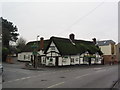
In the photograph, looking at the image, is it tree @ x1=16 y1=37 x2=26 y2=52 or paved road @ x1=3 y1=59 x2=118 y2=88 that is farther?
tree @ x1=16 y1=37 x2=26 y2=52

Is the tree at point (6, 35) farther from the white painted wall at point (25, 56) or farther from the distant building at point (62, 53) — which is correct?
the distant building at point (62, 53)

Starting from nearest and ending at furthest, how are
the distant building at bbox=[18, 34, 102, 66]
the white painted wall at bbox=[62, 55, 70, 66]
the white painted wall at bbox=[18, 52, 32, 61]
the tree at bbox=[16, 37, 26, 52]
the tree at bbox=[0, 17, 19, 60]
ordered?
1. the distant building at bbox=[18, 34, 102, 66]
2. the white painted wall at bbox=[62, 55, 70, 66]
3. the tree at bbox=[0, 17, 19, 60]
4. the white painted wall at bbox=[18, 52, 32, 61]
5. the tree at bbox=[16, 37, 26, 52]

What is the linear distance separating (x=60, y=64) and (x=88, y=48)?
40.2 ft

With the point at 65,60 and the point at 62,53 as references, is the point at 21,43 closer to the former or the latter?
the point at 65,60

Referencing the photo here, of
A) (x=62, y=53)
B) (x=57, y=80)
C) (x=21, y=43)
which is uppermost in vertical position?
(x=21, y=43)

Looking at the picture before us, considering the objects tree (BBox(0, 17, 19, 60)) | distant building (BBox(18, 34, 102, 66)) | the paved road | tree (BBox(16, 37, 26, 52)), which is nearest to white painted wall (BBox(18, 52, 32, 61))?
distant building (BBox(18, 34, 102, 66))

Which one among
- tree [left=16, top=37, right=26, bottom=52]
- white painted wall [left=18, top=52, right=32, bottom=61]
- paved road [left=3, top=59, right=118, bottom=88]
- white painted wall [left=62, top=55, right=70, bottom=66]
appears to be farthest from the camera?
tree [left=16, top=37, right=26, bottom=52]

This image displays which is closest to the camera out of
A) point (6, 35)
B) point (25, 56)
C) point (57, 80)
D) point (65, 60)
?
point (57, 80)

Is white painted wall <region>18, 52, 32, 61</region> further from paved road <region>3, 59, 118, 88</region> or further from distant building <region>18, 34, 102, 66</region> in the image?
paved road <region>3, 59, 118, 88</region>

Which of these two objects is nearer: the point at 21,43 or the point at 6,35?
the point at 6,35

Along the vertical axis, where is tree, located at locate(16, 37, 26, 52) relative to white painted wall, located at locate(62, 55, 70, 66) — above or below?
above

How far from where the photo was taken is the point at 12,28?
57656mm

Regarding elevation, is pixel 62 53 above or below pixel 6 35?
below

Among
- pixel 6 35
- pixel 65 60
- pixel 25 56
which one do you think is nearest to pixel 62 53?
pixel 65 60
